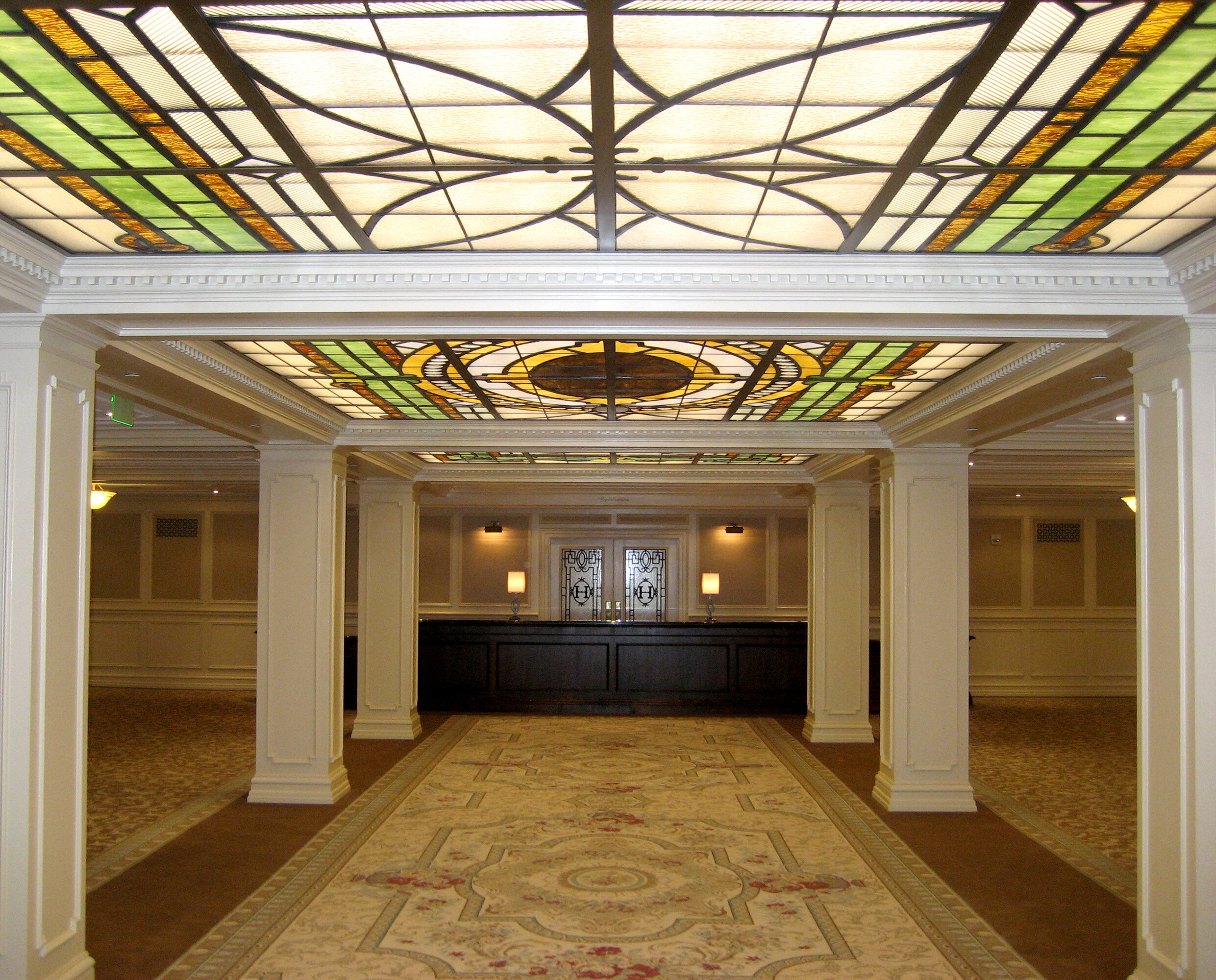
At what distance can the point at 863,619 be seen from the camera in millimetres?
11742

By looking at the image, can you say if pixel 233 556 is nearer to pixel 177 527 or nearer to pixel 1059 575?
pixel 177 527

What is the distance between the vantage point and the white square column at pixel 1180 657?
13.4 feet

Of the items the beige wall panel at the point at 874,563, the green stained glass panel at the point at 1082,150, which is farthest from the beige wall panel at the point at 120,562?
the green stained glass panel at the point at 1082,150

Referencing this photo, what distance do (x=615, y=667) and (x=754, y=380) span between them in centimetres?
796

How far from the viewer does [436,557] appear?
663 inches

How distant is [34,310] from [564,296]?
87.2 inches

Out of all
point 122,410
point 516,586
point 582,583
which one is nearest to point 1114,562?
point 582,583

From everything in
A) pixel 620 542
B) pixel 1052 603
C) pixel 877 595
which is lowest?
pixel 1052 603

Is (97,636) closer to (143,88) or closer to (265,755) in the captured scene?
(265,755)

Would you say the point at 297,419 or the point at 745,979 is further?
the point at 297,419

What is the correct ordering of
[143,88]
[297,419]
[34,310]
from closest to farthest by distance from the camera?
[143,88] < [34,310] < [297,419]

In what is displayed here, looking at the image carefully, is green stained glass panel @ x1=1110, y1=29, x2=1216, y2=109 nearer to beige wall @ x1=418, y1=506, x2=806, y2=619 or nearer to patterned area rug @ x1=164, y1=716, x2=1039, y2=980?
patterned area rug @ x1=164, y1=716, x2=1039, y2=980

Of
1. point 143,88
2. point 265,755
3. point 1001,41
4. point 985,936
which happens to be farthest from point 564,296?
point 265,755

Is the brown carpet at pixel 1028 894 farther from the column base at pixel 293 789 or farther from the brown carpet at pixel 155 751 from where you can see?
the brown carpet at pixel 155 751
